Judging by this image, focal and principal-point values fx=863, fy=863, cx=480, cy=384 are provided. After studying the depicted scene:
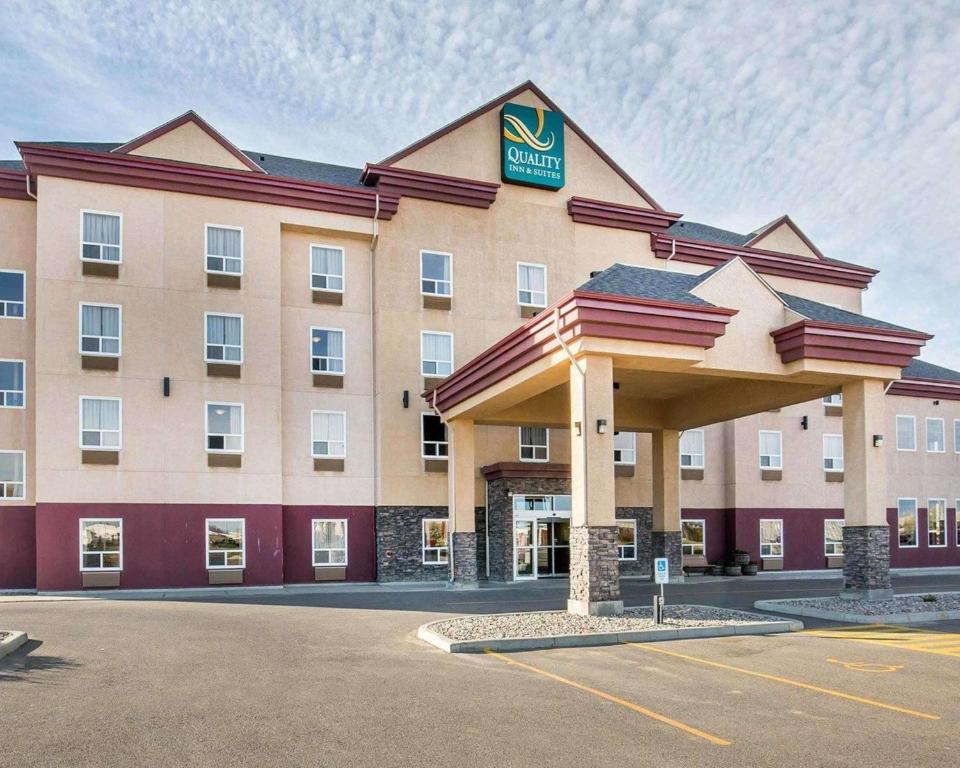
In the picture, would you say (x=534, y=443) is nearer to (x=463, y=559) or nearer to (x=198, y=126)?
(x=463, y=559)

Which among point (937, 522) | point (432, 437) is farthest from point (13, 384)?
point (937, 522)

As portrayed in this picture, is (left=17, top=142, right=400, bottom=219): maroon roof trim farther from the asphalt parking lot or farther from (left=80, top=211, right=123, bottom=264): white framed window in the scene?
the asphalt parking lot

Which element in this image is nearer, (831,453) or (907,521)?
(831,453)

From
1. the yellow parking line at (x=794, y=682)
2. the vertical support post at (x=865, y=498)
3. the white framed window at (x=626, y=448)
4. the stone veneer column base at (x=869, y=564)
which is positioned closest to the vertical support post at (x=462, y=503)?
the white framed window at (x=626, y=448)

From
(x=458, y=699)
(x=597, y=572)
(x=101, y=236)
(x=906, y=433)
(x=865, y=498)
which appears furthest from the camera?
(x=906, y=433)

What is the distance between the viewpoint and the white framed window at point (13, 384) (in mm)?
25328

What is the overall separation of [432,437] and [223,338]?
286 inches

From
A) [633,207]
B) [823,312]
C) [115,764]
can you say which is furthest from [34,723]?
[633,207]

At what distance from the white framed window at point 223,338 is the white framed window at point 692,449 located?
16828mm

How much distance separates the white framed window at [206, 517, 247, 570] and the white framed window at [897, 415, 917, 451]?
26.9 m

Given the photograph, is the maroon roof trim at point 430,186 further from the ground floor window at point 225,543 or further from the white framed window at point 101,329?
the ground floor window at point 225,543

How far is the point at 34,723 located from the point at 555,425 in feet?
61.4

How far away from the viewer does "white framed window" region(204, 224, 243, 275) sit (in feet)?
87.1

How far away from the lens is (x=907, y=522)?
36281mm
